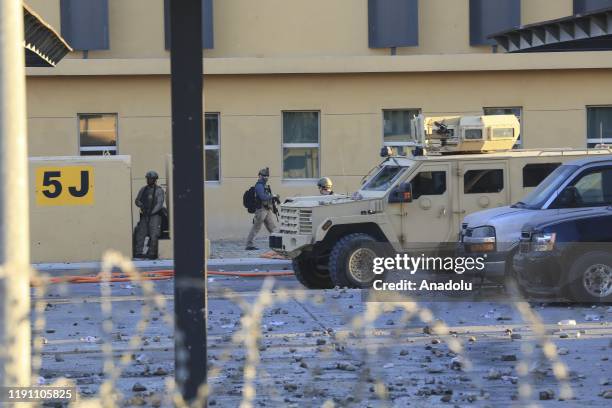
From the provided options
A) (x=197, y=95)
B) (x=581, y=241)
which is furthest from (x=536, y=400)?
(x=581, y=241)

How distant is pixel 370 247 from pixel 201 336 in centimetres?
1003

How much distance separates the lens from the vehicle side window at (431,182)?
1662 centimetres

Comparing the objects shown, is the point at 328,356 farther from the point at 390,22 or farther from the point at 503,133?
the point at 390,22

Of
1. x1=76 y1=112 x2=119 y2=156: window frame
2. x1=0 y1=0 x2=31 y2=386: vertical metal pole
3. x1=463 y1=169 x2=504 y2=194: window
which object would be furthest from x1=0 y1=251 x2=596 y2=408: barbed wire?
x1=76 y1=112 x2=119 y2=156: window frame

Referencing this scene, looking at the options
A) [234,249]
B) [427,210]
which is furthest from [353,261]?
[234,249]

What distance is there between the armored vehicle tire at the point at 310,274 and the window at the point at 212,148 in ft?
33.8

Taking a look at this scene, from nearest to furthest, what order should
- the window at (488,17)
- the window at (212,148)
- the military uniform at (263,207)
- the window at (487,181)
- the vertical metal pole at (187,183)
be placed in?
1. the vertical metal pole at (187,183)
2. the window at (487,181)
3. the military uniform at (263,207)
4. the window at (212,148)
5. the window at (488,17)

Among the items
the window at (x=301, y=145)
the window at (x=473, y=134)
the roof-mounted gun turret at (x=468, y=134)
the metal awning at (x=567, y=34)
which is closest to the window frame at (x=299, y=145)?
the window at (x=301, y=145)

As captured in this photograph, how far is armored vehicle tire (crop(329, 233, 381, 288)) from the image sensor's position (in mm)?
15938

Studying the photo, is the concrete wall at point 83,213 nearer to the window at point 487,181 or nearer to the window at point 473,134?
the window at point 473,134

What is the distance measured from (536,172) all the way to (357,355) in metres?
7.28

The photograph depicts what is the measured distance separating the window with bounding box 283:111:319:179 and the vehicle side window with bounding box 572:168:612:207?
12.8m

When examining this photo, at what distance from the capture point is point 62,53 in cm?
1571

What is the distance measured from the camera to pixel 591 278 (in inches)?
548
